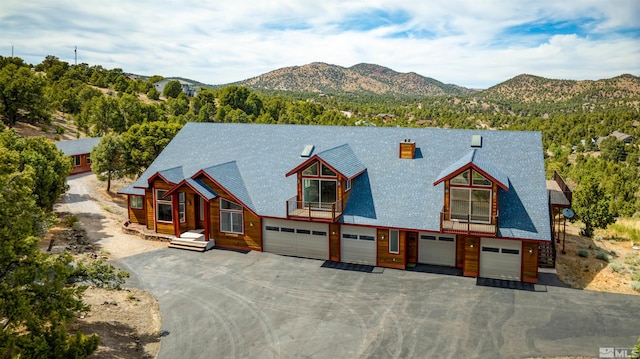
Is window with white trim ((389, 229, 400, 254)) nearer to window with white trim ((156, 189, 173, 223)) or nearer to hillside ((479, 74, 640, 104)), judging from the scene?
window with white trim ((156, 189, 173, 223))

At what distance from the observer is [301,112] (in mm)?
90000

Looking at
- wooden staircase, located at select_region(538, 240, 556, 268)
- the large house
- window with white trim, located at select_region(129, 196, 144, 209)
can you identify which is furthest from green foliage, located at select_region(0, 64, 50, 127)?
wooden staircase, located at select_region(538, 240, 556, 268)

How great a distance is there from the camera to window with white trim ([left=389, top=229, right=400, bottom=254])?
22.3 metres

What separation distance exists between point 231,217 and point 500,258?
1401cm

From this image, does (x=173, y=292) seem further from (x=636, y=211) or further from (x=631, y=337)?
(x=636, y=211)

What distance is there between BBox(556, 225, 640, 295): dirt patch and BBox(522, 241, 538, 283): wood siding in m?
1.75

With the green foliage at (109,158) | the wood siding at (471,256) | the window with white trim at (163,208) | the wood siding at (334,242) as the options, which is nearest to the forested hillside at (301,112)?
the green foliage at (109,158)

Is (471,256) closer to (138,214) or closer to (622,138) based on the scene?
(138,214)

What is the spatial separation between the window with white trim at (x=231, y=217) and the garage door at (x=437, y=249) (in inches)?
387

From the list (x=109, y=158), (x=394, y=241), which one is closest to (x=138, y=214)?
(x=109, y=158)

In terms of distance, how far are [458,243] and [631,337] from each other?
25.9 ft

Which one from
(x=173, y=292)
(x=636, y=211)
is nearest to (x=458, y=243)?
(x=173, y=292)

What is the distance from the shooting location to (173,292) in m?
19.8

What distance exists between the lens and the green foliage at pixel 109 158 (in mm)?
37250
